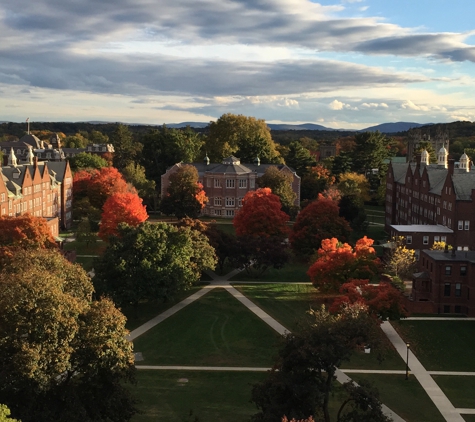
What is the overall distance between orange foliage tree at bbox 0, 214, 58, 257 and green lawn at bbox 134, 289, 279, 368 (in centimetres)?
1420

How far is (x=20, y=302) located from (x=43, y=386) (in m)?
3.77

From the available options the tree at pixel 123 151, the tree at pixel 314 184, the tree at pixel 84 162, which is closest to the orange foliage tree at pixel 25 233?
the tree at pixel 84 162

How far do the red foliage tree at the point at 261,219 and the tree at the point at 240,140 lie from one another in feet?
146

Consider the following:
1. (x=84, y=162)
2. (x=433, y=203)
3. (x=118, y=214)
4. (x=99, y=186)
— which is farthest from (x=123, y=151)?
(x=433, y=203)

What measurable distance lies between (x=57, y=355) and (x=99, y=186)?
6873cm

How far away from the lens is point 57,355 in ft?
88.3

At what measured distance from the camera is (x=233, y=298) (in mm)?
55844

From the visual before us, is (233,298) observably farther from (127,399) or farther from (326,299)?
(127,399)

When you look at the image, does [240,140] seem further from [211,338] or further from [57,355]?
[57,355]

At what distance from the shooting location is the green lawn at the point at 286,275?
209ft

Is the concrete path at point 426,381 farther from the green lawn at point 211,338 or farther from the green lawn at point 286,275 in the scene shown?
the green lawn at point 286,275

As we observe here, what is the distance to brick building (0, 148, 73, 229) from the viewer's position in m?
77.1

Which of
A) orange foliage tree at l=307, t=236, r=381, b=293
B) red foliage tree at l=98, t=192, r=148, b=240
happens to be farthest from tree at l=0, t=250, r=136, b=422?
red foliage tree at l=98, t=192, r=148, b=240

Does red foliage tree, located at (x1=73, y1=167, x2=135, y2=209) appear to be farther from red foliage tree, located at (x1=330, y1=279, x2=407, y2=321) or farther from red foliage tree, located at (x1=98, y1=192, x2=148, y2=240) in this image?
red foliage tree, located at (x1=330, y1=279, x2=407, y2=321)
